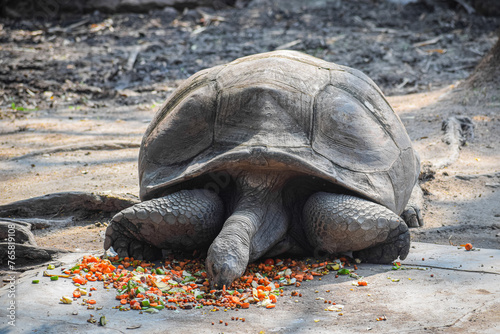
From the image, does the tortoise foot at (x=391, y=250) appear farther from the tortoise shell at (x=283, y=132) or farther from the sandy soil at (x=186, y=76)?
the sandy soil at (x=186, y=76)

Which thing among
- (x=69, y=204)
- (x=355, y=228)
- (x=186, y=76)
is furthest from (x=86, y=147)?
(x=186, y=76)

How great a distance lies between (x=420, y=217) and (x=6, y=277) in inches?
109

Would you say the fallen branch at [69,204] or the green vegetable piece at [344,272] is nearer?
the green vegetable piece at [344,272]

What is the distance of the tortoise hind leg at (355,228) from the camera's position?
323 cm

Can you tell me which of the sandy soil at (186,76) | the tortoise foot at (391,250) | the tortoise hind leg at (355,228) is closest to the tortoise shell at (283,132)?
the tortoise hind leg at (355,228)

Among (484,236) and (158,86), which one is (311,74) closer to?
(484,236)

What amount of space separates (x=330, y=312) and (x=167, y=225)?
3.60 ft

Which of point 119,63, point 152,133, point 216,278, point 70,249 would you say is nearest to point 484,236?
point 216,278

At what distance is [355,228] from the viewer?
3.23 meters

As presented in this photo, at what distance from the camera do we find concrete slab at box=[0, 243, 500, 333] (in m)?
2.45

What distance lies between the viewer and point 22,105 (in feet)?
28.3

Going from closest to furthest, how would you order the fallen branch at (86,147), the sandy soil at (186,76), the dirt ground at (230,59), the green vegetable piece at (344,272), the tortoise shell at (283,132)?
1. the green vegetable piece at (344,272)
2. the tortoise shell at (283,132)
3. the dirt ground at (230,59)
4. the sandy soil at (186,76)
5. the fallen branch at (86,147)

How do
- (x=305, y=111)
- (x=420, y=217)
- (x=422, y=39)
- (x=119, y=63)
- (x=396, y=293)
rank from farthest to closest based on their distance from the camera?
(x=422, y=39) → (x=119, y=63) → (x=420, y=217) → (x=305, y=111) → (x=396, y=293)

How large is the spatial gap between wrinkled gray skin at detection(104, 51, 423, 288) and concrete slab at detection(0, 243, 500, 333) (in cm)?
36
